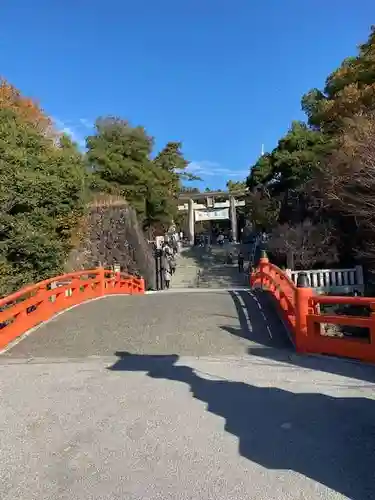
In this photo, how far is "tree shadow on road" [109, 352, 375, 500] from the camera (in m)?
3.08

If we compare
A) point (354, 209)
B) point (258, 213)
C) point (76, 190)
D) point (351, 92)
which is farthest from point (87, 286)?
point (258, 213)

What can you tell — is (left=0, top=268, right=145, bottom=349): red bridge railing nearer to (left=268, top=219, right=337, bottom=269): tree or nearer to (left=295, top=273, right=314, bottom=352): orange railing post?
(left=295, top=273, right=314, bottom=352): orange railing post

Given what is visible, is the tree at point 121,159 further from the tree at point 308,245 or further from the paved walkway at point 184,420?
the paved walkway at point 184,420

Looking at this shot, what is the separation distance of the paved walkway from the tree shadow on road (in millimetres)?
12

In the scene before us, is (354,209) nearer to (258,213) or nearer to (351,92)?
(351,92)

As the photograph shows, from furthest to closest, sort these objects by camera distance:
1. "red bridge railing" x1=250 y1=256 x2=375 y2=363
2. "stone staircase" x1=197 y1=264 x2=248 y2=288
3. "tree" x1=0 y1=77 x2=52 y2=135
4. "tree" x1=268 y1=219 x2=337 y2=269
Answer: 1. "stone staircase" x1=197 y1=264 x2=248 y2=288
2. "tree" x1=0 y1=77 x2=52 y2=135
3. "tree" x1=268 y1=219 x2=337 y2=269
4. "red bridge railing" x1=250 y1=256 x2=375 y2=363

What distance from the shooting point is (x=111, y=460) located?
11.1ft

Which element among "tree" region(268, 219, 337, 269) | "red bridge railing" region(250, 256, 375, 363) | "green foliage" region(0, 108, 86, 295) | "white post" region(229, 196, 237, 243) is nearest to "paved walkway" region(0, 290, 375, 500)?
"red bridge railing" region(250, 256, 375, 363)

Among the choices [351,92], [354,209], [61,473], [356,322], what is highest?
[351,92]

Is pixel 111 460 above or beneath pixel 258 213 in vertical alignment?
beneath

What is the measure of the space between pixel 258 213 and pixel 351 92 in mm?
16093

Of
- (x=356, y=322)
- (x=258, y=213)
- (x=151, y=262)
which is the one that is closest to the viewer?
(x=356, y=322)

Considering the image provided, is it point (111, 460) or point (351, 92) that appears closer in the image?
point (111, 460)

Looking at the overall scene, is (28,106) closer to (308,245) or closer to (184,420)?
(308,245)
